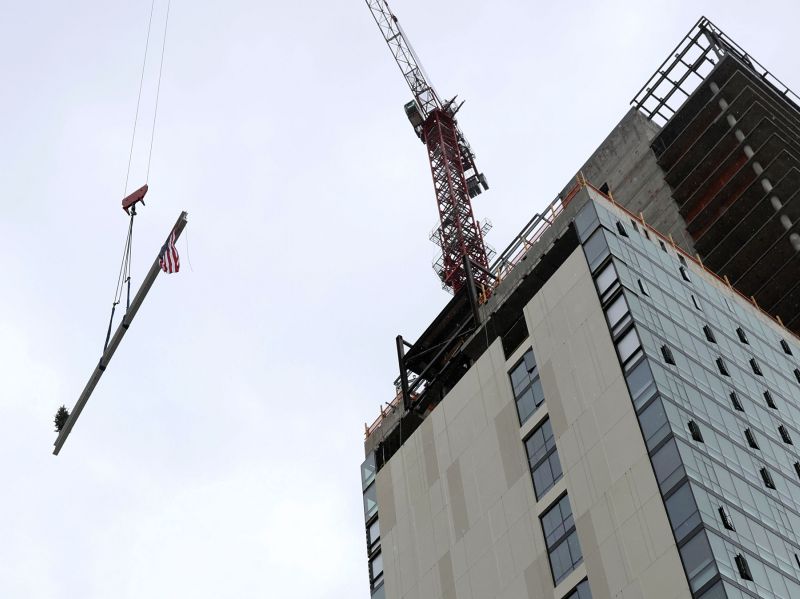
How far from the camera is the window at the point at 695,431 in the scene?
7314 centimetres

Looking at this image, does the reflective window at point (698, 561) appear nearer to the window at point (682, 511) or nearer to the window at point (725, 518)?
the window at point (682, 511)

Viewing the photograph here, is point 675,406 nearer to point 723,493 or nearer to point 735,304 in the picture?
point 723,493

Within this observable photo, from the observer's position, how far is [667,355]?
78375 millimetres

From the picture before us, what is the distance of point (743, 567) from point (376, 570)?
32.9 m

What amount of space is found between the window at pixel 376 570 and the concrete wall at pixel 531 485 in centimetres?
150

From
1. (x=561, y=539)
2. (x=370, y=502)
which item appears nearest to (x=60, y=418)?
(x=561, y=539)

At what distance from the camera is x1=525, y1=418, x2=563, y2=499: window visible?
77688 millimetres

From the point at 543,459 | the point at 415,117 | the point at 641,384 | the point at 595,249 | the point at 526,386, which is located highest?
the point at 415,117

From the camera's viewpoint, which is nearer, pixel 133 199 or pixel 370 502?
pixel 133 199

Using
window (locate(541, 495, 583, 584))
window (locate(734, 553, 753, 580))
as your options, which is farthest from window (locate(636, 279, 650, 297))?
window (locate(734, 553, 753, 580))

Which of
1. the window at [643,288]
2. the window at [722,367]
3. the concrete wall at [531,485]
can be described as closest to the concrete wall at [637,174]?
the window at [722,367]

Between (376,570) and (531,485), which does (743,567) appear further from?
(376,570)

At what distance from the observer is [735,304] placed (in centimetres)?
9369

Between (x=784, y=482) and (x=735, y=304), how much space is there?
64.1 feet
